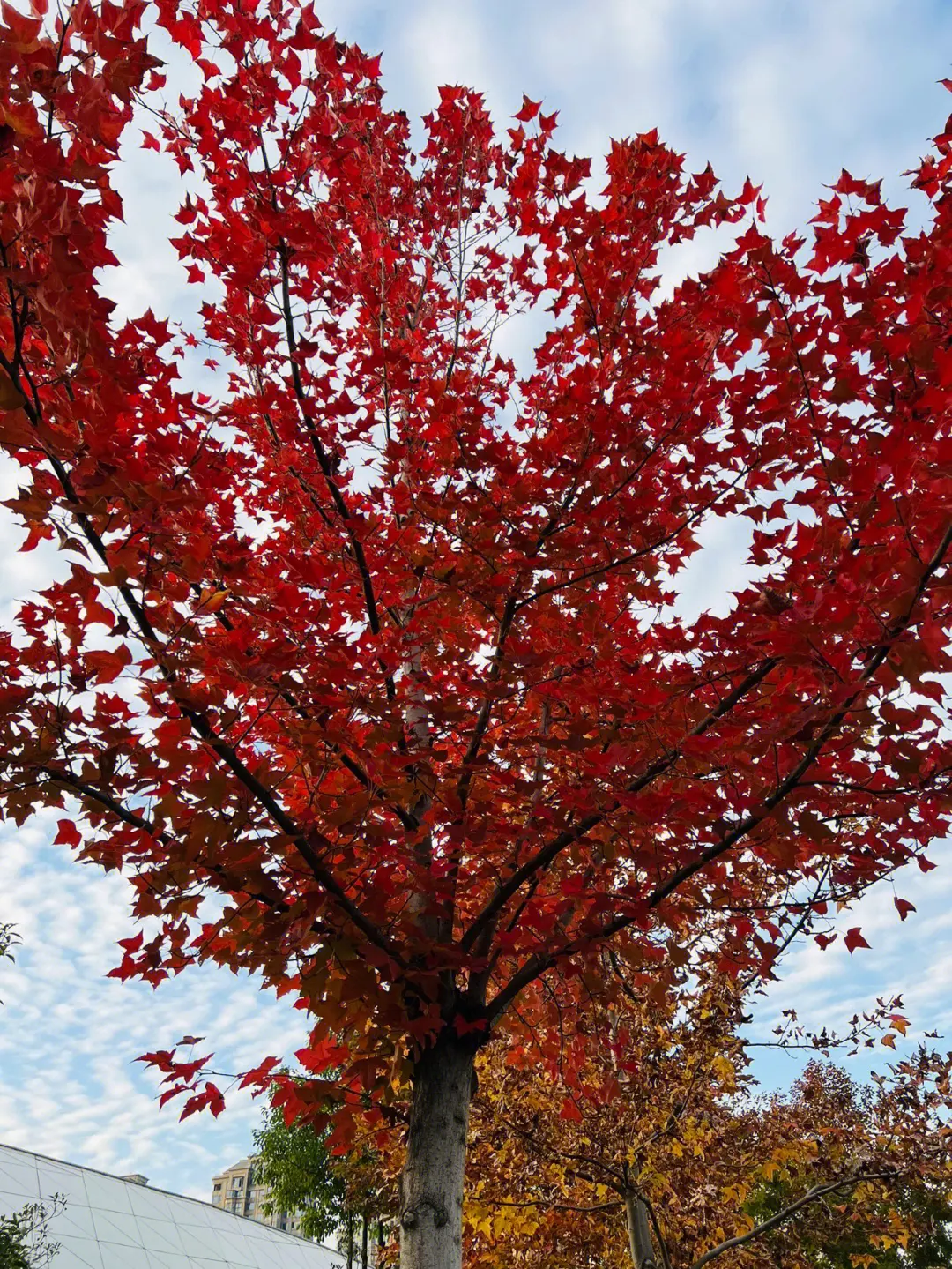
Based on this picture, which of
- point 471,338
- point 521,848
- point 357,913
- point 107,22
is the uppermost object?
point 471,338

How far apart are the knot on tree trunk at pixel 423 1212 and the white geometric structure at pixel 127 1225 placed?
1773 cm

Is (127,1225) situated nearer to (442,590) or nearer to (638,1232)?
(638,1232)

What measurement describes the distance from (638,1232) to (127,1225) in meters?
19.6

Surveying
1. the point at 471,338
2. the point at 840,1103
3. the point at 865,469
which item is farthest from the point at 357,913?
the point at 840,1103

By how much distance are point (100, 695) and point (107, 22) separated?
9.24 ft

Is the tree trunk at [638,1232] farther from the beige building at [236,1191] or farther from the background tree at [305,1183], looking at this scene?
the beige building at [236,1191]

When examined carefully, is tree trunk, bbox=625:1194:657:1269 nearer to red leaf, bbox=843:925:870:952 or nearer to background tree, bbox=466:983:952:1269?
background tree, bbox=466:983:952:1269

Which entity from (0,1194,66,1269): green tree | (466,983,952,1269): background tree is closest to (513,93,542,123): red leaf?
(466,983,952,1269): background tree

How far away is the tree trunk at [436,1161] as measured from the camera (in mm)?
3707

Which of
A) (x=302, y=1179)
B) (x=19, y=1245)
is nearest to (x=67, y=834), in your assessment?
(x=19, y=1245)

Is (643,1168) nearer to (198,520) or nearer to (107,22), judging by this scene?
(198,520)

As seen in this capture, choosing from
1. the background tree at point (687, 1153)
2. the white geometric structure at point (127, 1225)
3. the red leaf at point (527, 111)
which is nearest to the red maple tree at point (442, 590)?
the red leaf at point (527, 111)

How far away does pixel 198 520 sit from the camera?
3.90 metres

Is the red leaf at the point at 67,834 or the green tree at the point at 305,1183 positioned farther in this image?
the green tree at the point at 305,1183
